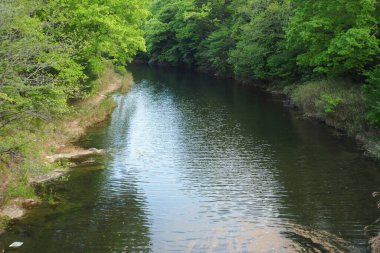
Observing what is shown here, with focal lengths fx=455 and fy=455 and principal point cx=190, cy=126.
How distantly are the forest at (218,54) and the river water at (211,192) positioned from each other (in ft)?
8.74

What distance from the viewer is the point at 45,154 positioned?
2402 cm

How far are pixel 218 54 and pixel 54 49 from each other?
4476cm

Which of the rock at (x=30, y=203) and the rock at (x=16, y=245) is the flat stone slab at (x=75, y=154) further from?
the rock at (x=16, y=245)

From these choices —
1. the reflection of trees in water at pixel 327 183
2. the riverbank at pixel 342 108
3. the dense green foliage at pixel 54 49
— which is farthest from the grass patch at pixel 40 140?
the riverbank at pixel 342 108

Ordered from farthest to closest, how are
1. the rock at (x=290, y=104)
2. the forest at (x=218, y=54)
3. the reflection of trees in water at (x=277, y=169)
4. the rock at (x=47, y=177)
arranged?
1. the rock at (x=290, y=104)
2. the rock at (x=47, y=177)
3. the reflection of trees in water at (x=277, y=169)
4. the forest at (x=218, y=54)

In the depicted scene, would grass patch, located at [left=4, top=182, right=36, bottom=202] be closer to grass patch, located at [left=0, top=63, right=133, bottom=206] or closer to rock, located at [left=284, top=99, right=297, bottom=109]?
grass patch, located at [left=0, top=63, right=133, bottom=206]

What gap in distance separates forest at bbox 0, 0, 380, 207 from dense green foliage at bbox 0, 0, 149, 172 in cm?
7

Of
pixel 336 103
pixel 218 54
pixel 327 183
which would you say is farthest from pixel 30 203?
pixel 218 54

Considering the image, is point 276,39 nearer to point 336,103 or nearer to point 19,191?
point 336,103

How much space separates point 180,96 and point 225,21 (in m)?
22.0

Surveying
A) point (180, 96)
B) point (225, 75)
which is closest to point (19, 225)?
point (180, 96)

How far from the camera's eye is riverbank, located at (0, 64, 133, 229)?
57.8 ft

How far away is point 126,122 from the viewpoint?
34500mm

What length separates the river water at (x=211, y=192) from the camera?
15.7m
